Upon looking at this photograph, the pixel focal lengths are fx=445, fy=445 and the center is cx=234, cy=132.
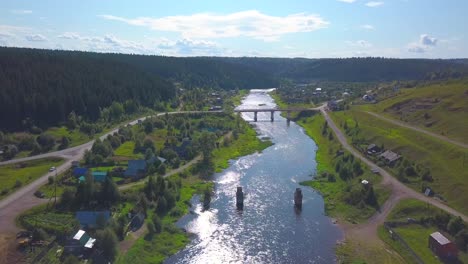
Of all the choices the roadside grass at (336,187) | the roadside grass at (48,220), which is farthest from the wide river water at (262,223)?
the roadside grass at (48,220)

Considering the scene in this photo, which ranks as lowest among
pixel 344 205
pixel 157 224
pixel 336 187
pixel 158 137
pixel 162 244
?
pixel 336 187

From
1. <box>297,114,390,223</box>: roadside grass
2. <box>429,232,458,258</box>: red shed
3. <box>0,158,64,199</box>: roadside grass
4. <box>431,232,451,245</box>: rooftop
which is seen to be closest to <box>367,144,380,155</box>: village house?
<box>297,114,390,223</box>: roadside grass

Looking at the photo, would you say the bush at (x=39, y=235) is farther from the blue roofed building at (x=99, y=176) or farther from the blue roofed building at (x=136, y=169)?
the blue roofed building at (x=136, y=169)

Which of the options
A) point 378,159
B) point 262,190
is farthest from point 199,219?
point 378,159

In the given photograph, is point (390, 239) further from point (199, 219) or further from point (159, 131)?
point (159, 131)

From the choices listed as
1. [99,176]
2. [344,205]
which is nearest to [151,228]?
[99,176]

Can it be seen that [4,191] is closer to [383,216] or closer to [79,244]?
[79,244]
